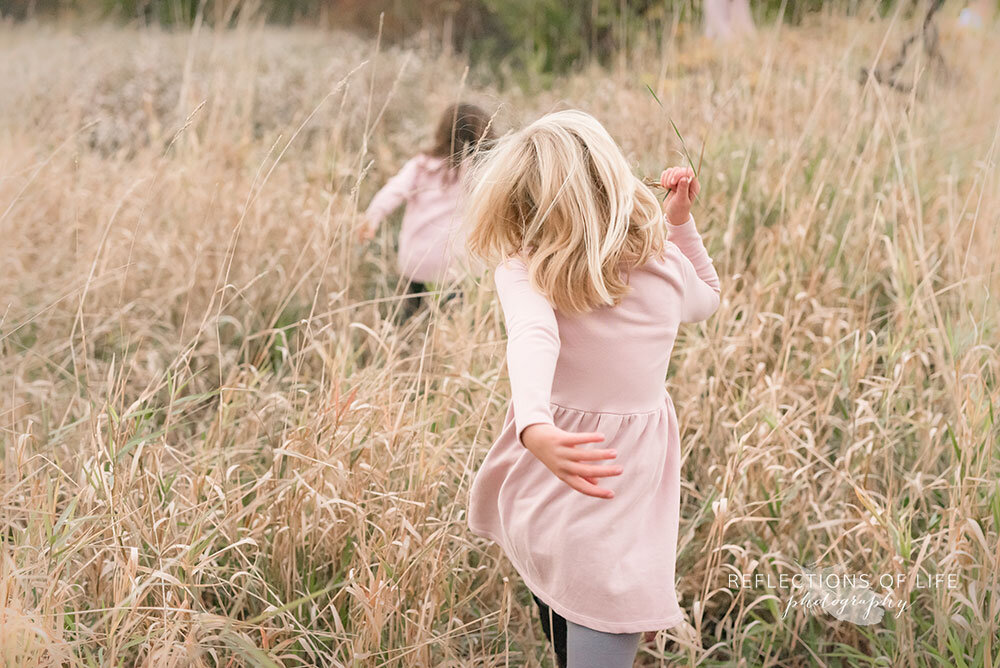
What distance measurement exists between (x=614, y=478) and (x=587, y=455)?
0.28 metres

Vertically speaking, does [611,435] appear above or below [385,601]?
above

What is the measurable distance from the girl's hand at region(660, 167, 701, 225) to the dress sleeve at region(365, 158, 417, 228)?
1.82m

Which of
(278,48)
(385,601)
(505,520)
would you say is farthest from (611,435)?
(278,48)

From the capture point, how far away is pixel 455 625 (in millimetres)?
1695

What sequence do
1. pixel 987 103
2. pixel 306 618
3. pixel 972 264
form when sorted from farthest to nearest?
pixel 987 103 → pixel 972 264 → pixel 306 618

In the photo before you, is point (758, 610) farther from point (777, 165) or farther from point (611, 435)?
point (777, 165)

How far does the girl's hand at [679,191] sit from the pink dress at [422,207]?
5.63ft

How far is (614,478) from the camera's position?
1.28m

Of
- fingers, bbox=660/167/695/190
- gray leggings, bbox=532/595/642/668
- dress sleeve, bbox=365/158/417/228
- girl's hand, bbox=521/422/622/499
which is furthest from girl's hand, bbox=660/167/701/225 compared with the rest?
dress sleeve, bbox=365/158/417/228

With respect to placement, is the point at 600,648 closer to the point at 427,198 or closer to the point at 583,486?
the point at 583,486

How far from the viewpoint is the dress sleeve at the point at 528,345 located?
3.57ft

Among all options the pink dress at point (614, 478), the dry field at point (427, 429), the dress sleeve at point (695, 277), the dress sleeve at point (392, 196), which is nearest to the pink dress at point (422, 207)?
the dress sleeve at point (392, 196)

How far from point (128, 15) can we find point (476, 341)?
9.97 metres

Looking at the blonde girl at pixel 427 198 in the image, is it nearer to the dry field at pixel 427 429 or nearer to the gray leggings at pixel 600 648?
the dry field at pixel 427 429
